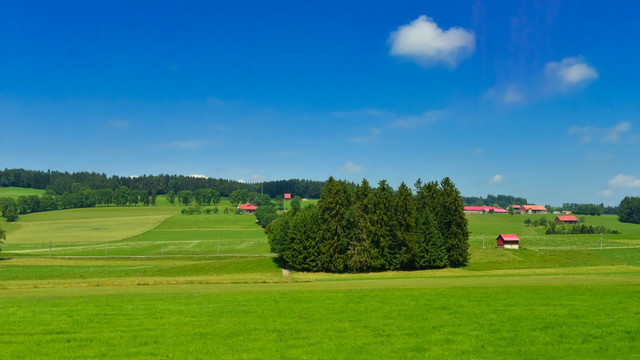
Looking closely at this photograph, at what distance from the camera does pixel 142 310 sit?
24828 mm

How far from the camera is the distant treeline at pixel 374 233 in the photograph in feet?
237

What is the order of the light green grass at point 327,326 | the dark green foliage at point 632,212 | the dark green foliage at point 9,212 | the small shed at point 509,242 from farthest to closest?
the dark green foliage at point 632,212 < the dark green foliage at point 9,212 < the small shed at point 509,242 < the light green grass at point 327,326

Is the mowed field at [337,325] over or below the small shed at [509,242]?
over

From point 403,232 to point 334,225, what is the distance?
40.6 feet

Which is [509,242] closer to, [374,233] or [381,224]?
[381,224]

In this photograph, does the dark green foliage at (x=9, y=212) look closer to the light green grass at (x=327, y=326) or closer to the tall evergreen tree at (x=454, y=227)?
the light green grass at (x=327, y=326)

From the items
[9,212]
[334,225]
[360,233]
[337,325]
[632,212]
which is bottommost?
[9,212]

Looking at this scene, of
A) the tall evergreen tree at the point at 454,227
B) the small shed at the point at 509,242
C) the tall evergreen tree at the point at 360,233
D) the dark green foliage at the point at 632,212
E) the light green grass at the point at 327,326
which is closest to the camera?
the light green grass at the point at 327,326

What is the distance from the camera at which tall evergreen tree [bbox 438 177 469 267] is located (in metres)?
75.5

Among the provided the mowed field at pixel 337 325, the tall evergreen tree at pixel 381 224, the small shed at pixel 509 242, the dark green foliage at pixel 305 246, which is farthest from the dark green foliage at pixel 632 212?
the mowed field at pixel 337 325

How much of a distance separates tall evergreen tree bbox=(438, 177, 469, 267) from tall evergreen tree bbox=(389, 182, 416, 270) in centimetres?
687

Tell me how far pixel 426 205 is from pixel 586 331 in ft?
200

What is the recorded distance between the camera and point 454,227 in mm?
76375

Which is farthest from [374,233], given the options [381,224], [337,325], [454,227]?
[337,325]
